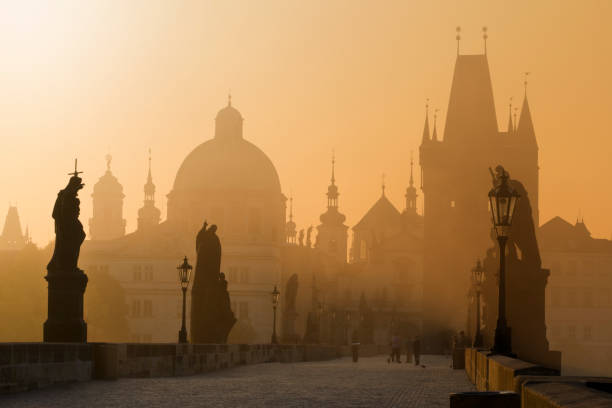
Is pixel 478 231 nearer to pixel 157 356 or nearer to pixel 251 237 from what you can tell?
pixel 251 237

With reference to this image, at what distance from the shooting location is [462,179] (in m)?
121

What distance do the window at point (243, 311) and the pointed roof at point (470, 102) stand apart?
26.2 metres

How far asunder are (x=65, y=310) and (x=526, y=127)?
105443 millimetres

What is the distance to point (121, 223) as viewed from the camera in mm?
165000

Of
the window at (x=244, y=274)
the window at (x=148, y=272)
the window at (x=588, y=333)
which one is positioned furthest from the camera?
the window at (x=588, y=333)

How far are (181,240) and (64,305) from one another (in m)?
105

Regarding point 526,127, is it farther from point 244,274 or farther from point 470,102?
point 244,274

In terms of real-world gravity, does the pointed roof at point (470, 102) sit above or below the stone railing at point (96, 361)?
above

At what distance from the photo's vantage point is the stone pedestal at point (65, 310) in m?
23.2

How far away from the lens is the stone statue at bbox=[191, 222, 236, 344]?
3984cm

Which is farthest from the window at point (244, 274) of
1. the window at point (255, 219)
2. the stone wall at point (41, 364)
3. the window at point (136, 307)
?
the stone wall at point (41, 364)

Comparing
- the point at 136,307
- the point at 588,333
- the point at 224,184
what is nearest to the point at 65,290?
the point at 136,307

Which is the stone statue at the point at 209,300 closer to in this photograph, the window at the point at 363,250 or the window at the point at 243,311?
the window at the point at 243,311

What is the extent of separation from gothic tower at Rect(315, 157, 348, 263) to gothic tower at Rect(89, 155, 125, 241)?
27596 millimetres
